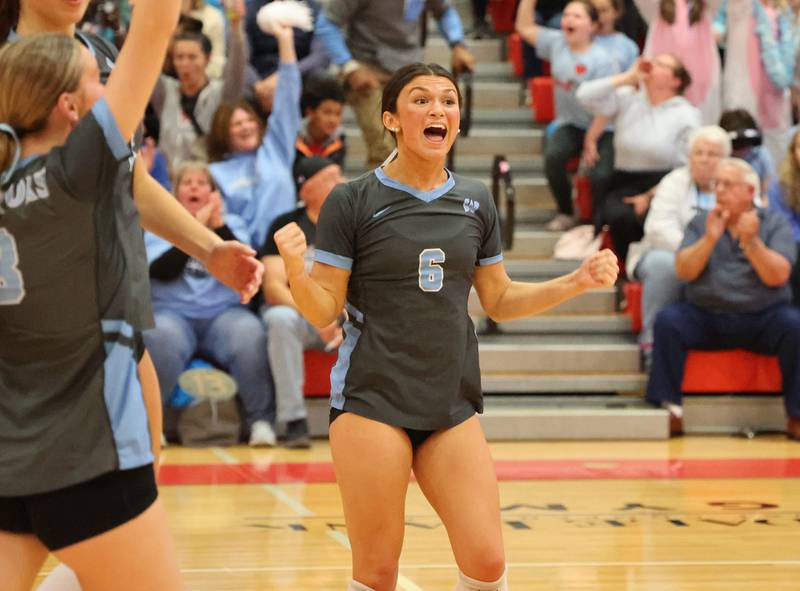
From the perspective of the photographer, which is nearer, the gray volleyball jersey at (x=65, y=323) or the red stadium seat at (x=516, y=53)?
the gray volleyball jersey at (x=65, y=323)

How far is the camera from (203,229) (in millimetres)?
3549

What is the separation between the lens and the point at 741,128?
979cm

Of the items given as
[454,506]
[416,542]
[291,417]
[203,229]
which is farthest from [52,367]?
[291,417]

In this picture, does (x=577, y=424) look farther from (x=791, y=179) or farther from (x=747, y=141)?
(x=747, y=141)

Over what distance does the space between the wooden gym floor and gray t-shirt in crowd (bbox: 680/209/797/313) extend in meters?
0.87

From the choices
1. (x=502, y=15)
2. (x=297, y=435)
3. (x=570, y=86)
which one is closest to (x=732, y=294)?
(x=570, y=86)

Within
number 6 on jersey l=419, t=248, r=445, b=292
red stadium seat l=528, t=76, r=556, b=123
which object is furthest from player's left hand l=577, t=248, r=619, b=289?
red stadium seat l=528, t=76, r=556, b=123

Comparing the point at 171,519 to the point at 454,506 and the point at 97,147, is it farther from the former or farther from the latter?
the point at 97,147

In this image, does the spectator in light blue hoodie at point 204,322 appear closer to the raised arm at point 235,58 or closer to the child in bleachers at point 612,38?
the raised arm at point 235,58

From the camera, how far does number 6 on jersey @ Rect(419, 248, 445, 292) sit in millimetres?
4031

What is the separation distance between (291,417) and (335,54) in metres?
3.25

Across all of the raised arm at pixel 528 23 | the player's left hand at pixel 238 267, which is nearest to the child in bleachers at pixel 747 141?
the raised arm at pixel 528 23

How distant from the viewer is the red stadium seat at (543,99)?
11766 millimetres

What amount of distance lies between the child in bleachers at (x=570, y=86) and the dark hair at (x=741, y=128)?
36.9 inches
